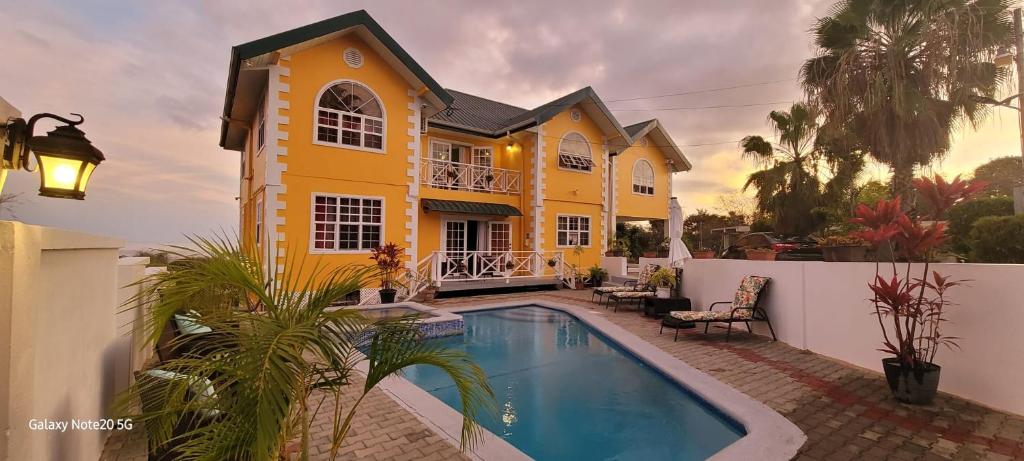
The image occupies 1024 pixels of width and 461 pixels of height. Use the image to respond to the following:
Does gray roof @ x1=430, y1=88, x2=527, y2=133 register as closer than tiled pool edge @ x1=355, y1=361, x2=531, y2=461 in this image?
No

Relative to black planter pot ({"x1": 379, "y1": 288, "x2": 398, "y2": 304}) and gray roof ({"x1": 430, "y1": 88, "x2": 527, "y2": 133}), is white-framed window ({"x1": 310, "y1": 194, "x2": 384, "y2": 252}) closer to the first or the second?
black planter pot ({"x1": 379, "y1": 288, "x2": 398, "y2": 304})

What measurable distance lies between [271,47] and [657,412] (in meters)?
11.4

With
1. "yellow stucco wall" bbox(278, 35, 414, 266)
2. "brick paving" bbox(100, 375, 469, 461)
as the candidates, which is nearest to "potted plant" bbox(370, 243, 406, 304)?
"yellow stucco wall" bbox(278, 35, 414, 266)

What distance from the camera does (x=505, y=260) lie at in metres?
15.7

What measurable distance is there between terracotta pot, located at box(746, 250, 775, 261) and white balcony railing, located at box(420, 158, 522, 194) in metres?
9.77

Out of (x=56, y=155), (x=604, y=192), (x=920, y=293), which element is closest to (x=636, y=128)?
(x=604, y=192)

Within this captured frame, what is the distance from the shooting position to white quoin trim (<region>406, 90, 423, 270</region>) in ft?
41.8

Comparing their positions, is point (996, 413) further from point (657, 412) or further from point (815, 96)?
point (815, 96)

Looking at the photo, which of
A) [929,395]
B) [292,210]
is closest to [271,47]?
[292,210]

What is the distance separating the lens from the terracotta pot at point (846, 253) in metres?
6.41

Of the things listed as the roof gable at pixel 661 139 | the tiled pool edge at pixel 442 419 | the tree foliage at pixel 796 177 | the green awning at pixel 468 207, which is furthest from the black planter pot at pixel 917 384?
the roof gable at pixel 661 139

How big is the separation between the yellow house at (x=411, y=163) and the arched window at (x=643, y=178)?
0.10 m

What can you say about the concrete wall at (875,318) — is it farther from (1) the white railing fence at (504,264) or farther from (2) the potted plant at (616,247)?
(2) the potted plant at (616,247)

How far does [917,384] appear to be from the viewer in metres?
4.49
